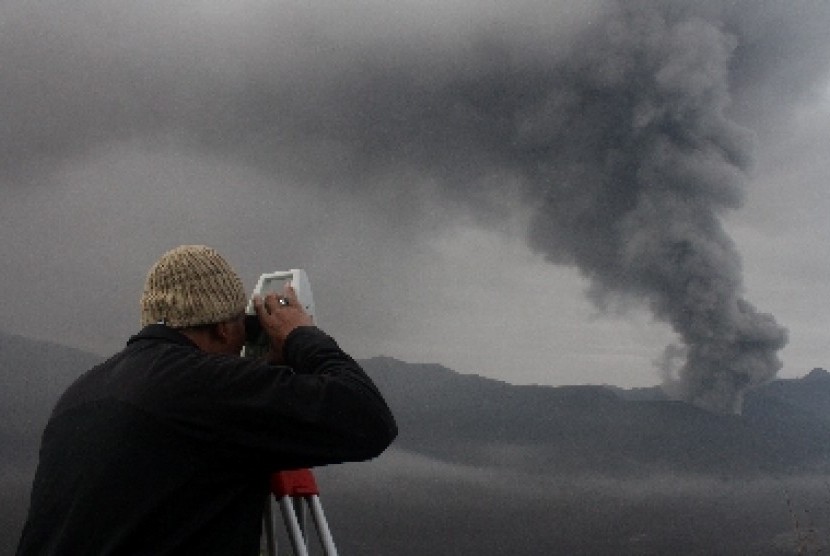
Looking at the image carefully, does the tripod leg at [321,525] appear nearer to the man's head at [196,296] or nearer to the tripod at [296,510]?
the tripod at [296,510]

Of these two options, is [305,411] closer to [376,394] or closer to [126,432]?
[376,394]

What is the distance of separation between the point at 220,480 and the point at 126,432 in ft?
1.04

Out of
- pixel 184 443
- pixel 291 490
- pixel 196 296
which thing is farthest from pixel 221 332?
pixel 291 490

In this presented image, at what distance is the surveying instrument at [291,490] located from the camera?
9.25ft

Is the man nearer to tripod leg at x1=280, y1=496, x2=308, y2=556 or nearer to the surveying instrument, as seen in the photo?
the surveying instrument

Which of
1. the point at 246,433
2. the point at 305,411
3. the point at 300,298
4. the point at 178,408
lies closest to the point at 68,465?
the point at 178,408

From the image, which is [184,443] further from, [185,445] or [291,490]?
[291,490]

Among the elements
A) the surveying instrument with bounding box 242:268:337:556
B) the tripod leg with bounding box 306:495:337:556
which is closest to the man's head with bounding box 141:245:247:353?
the surveying instrument with bounding box 242:268:337:556

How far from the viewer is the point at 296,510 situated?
315cm

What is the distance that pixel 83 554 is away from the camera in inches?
87.8

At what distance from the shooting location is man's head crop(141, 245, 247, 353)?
2.45 meters

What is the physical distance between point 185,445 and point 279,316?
605 millimetres

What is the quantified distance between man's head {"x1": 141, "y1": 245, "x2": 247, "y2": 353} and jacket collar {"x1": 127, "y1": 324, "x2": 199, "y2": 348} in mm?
31

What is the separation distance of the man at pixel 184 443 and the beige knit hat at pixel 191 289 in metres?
0.02
